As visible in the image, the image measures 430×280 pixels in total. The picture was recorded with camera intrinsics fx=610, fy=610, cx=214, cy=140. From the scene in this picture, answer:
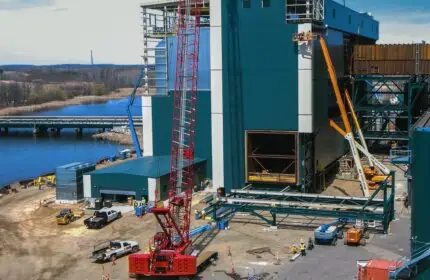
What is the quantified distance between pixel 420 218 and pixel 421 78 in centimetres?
3766

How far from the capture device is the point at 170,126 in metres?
44.0

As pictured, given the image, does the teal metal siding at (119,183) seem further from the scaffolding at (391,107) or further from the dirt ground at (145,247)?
the scaffolding at (391,107)

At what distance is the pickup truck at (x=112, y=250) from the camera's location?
1061 inches

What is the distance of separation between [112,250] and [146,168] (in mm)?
13254

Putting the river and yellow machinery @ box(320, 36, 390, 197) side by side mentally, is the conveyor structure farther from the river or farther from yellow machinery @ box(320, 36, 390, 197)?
the river

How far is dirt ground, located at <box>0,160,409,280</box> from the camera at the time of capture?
2544 cm

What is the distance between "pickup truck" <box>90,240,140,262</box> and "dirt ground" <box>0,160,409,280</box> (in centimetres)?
36

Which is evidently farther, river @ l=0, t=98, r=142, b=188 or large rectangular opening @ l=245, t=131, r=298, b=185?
river @ l=0, t=98, r=142, b=188

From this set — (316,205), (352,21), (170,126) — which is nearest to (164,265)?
(316,205)

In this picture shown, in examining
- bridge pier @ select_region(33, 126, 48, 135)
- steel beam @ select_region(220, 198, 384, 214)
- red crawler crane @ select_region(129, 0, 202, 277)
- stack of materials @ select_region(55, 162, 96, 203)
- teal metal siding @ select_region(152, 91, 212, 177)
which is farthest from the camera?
bridge pier @ select_region(33, 126, 48, 135)

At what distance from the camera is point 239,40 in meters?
38.6

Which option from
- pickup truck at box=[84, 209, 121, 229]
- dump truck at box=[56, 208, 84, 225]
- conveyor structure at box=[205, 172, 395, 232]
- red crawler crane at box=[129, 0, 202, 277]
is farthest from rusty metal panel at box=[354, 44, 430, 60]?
dump truck at box=[56, 208, 84, 225]

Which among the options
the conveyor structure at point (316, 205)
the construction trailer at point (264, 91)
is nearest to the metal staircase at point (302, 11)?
the construction trailer at point (264, 91)

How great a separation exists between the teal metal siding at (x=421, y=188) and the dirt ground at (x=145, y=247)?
809 cm
